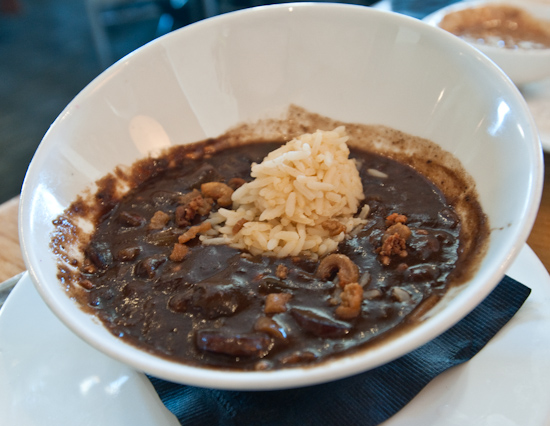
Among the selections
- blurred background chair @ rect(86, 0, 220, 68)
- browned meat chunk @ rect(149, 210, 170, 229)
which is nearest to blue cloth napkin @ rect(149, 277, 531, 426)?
browned meat chunk @ rect(149, 210, 170, 229)

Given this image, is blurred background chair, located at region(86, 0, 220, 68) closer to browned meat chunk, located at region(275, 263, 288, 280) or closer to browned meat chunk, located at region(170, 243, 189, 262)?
browned meat chunk, located at region(170, 243, 189, 262)

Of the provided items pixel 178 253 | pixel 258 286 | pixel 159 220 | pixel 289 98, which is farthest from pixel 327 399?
pixel 289 98

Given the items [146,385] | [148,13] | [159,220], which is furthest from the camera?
[148,13]

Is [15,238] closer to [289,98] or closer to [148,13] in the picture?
[289,98]

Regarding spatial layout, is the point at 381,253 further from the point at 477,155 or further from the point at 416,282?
the point at 477,155

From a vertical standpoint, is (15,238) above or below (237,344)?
below

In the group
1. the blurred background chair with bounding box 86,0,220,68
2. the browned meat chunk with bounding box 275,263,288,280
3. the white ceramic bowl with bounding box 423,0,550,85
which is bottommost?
the blurred background chair with bounding box 86,0,220,68

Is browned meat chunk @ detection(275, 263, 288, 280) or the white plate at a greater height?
browned meat chunk @ detection(275, 263, 288, 280)
